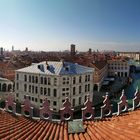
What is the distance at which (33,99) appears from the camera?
1750 inches

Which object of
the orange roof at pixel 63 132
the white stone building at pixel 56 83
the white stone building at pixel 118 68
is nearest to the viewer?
the orange roof at pixel 63 132

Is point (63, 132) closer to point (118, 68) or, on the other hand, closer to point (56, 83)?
point (56, 83)

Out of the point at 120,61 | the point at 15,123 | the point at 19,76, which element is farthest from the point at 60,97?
the point at 120,61

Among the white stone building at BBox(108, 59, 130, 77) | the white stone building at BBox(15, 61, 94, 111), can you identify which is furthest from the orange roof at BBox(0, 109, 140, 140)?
the white stone building at BBox(108, 59, 130, 77)

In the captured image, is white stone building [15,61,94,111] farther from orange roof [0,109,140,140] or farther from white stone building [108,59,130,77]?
white stone building [108,59,130,77]

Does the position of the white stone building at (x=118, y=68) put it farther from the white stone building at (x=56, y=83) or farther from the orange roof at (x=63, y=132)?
the orange roof at (x=63, y=132)

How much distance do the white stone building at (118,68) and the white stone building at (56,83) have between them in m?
49.1

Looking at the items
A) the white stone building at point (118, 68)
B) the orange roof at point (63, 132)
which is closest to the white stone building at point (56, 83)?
the orange roof at point (63, 132)

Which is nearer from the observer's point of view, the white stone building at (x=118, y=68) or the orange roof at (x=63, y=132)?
the orange roof at (x=63, y=132)

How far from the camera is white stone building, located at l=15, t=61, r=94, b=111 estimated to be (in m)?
42.0

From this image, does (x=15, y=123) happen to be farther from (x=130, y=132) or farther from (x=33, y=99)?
(x=33, y=99)

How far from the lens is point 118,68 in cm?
9400

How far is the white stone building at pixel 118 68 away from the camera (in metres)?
94.1

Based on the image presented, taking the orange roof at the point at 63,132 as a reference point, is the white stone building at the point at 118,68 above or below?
below
